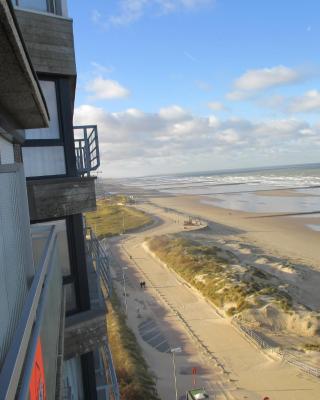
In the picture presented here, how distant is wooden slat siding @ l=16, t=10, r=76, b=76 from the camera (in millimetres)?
6672

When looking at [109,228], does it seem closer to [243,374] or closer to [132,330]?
[132,330]

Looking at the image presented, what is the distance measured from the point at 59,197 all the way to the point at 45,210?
35cm

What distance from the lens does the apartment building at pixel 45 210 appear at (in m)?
2.87

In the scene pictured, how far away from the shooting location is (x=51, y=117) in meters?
7.53

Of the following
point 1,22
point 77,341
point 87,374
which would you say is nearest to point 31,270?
point 1,22

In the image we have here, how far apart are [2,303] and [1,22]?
1888 millimetres

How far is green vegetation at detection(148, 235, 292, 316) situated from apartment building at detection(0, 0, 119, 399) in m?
18.6

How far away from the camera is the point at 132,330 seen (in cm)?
2348

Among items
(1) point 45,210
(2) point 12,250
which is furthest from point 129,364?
(2) point 12,250

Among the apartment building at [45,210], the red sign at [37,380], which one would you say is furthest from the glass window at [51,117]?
the red sign at [37,380]

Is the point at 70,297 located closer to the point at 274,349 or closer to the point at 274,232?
the point at 274,349

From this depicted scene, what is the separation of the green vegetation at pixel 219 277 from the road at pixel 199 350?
3.60 ft

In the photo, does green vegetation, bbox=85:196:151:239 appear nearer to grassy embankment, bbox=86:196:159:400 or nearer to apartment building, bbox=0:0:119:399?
grassy embankment, bbox=86:196:159:400

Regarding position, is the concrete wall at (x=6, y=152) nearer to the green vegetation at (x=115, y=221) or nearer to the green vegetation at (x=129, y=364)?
the green vegetation at (x=129, y=364)
